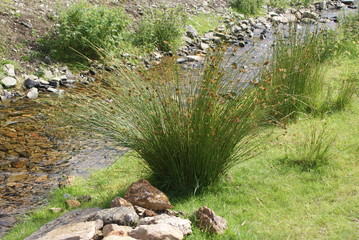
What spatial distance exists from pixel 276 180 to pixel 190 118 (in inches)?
43.2

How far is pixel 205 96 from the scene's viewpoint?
362cm

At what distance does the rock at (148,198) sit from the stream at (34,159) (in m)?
0.66

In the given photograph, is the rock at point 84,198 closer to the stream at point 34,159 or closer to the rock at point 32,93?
the stream at point 34,159

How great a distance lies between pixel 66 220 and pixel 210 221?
1.17 m

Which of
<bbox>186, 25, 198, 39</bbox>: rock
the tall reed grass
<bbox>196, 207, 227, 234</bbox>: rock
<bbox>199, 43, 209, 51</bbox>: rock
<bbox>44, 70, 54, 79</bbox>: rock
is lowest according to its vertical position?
<bbox>44, 70, 54, 79</bbox>: rock

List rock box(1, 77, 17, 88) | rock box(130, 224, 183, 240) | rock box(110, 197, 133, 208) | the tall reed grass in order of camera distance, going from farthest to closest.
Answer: rock box(1, 77, 17, 88) → the tall reed grass → rock box(110, 197, 133, 208) → rock box(130, 224, 183, 240)

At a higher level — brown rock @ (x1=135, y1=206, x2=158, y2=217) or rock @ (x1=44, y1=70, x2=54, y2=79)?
brown rock @ (x1=135, y1=206, x2=158, y2=217)

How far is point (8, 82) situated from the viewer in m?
7.37

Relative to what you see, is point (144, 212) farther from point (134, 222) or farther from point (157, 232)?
point (157, 232)

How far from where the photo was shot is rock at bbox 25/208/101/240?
3371mm

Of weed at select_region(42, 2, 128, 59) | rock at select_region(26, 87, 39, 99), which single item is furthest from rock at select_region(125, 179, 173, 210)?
weed at select_region(42, 2, 128, 59)

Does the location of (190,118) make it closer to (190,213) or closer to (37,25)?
(190,213)

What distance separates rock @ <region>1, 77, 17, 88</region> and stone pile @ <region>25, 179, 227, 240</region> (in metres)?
4.41

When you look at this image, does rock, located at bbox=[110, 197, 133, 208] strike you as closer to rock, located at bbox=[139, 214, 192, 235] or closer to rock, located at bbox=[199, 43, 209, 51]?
rock, located at bbox=[139, 214, 192, 235]
